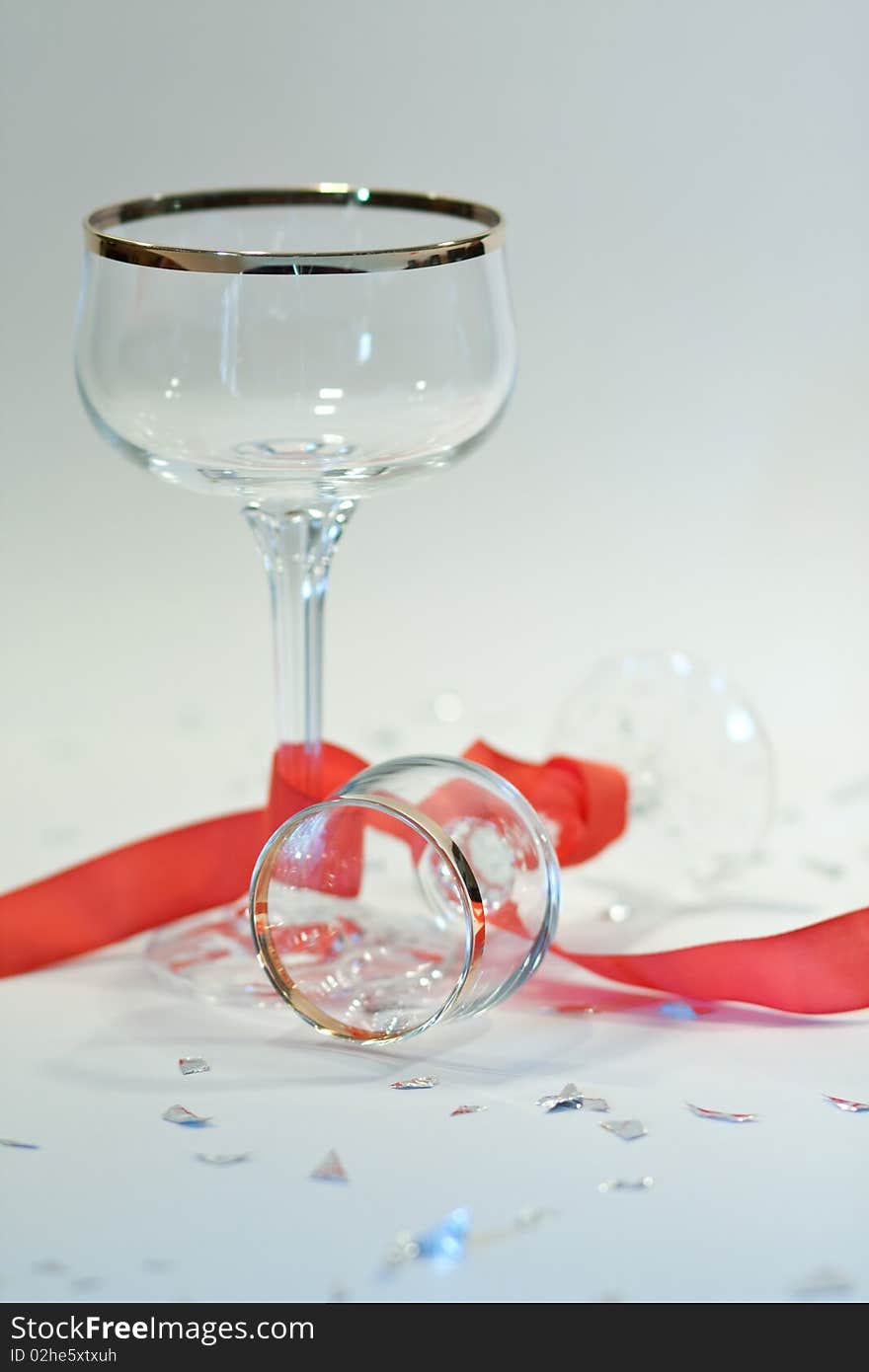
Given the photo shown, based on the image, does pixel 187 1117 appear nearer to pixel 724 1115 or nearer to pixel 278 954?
pixel 278 954

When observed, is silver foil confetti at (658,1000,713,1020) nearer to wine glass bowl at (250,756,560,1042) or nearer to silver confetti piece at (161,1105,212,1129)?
wine glass bowl at (250,756,560,1042)

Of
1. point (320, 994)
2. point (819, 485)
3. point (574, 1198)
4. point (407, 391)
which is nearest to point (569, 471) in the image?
point (819, 485)

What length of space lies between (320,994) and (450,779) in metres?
0.12

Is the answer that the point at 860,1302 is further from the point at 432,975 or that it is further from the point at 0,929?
the point at 0,929

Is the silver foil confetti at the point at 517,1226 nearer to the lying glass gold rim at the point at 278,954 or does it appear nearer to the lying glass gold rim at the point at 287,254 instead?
the lying glass gold rim at the point at 278,954

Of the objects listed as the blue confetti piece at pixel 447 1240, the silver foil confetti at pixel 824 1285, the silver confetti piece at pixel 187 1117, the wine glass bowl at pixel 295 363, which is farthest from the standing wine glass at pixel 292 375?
the silver foil confetti at pixel 824 1285

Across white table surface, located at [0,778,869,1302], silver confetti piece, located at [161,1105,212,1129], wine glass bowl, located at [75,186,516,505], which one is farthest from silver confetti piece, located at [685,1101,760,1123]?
wine glass bowl, located at [75,186,516,505]

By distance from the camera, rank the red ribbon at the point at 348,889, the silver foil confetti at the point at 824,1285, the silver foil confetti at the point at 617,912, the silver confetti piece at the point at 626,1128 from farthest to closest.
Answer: the silver foil confetti at the point at 617,912, the red ribbon at the point at 348,889, the silver confetti piece at the point at 626,1128, the silver foil confetti at the point at 824,1285

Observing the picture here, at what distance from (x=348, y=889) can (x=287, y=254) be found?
326mm

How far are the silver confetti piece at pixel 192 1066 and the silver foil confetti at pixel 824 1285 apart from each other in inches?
12.0

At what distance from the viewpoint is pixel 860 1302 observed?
0.61 m

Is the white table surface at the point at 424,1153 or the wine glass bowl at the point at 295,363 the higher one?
the wine glass bowl at the point at 295,363

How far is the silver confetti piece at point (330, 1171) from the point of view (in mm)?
696

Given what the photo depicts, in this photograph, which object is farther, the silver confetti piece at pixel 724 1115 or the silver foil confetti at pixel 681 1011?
the silver foil confetti at pixel 681 1011
